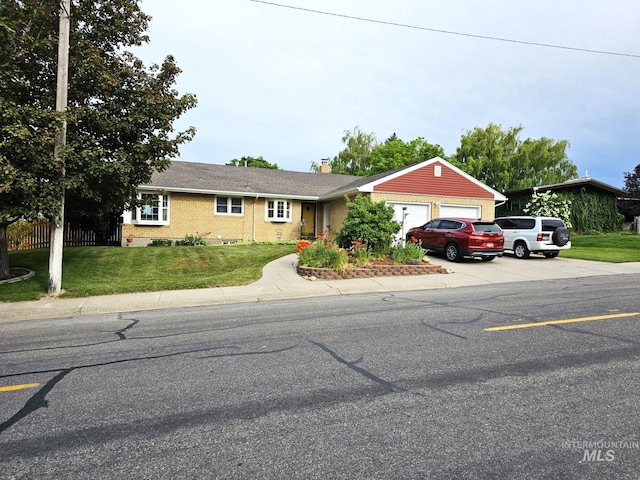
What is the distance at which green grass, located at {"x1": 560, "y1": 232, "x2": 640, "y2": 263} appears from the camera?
60.6 feet

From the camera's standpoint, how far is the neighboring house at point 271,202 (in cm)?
2255

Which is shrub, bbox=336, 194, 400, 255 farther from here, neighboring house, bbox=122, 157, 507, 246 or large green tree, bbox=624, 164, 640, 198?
large green tree, bbox=624, 164, 640, 198

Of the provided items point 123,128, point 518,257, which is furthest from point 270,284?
point 518,257

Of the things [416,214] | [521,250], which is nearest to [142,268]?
[416,214]

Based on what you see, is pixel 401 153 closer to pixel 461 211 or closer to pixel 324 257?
pixel 461 211

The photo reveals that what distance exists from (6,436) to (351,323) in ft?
15.2

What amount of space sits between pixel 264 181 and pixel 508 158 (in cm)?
2975

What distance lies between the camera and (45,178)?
9.90m

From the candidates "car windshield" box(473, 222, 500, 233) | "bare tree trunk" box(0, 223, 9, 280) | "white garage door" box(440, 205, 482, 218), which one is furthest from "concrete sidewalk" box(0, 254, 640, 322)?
"white garage door" box(440, 205, 482, 218)

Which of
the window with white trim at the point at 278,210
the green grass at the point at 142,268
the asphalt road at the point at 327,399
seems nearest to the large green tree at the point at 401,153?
the window with white trim at the point at 278,210

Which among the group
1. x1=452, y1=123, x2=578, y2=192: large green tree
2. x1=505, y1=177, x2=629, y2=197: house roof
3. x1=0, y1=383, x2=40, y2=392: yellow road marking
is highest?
x1=452, y1=123, x2=578, y2=192: large green tree

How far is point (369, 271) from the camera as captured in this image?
517 inches

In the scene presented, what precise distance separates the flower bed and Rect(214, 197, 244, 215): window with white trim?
39.4ft

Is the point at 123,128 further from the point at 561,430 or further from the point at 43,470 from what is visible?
the point at 561,430
